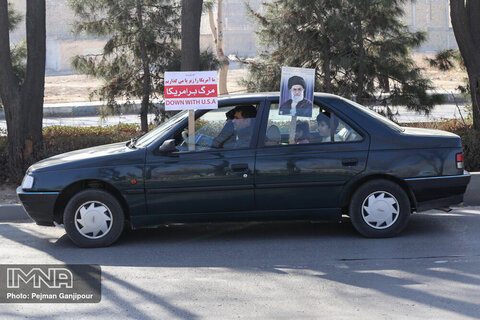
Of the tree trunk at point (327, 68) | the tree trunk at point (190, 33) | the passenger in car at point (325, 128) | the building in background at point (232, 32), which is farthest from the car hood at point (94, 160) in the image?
the building in background at point (232, 32)

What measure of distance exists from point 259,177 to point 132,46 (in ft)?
24.9

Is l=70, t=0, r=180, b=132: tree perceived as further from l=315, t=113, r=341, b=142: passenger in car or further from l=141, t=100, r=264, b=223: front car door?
l=315, t=113, r=341, b=142: passenger in car

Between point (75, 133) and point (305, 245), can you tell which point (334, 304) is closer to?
point (305, 245)

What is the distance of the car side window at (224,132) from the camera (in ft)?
24.3

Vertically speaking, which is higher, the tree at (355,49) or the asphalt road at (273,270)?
the tree at (355,49)

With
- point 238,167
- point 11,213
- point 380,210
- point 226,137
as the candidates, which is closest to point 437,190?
point 380,210

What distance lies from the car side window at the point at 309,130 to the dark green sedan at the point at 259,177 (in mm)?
10

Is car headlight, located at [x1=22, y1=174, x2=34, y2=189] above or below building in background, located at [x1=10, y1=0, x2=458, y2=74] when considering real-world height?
below

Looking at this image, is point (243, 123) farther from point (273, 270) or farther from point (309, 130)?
point (273, 270)

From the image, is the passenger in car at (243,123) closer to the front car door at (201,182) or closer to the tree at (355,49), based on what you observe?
the front car door at (201,182)

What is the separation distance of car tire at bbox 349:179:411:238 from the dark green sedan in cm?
1

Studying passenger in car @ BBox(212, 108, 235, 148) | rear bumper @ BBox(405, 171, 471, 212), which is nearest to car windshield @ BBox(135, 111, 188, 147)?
passenger in car @ BBox(212, 108, 235, 148)

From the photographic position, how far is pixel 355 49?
1323 centimetres

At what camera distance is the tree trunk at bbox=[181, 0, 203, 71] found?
36.8 feet
